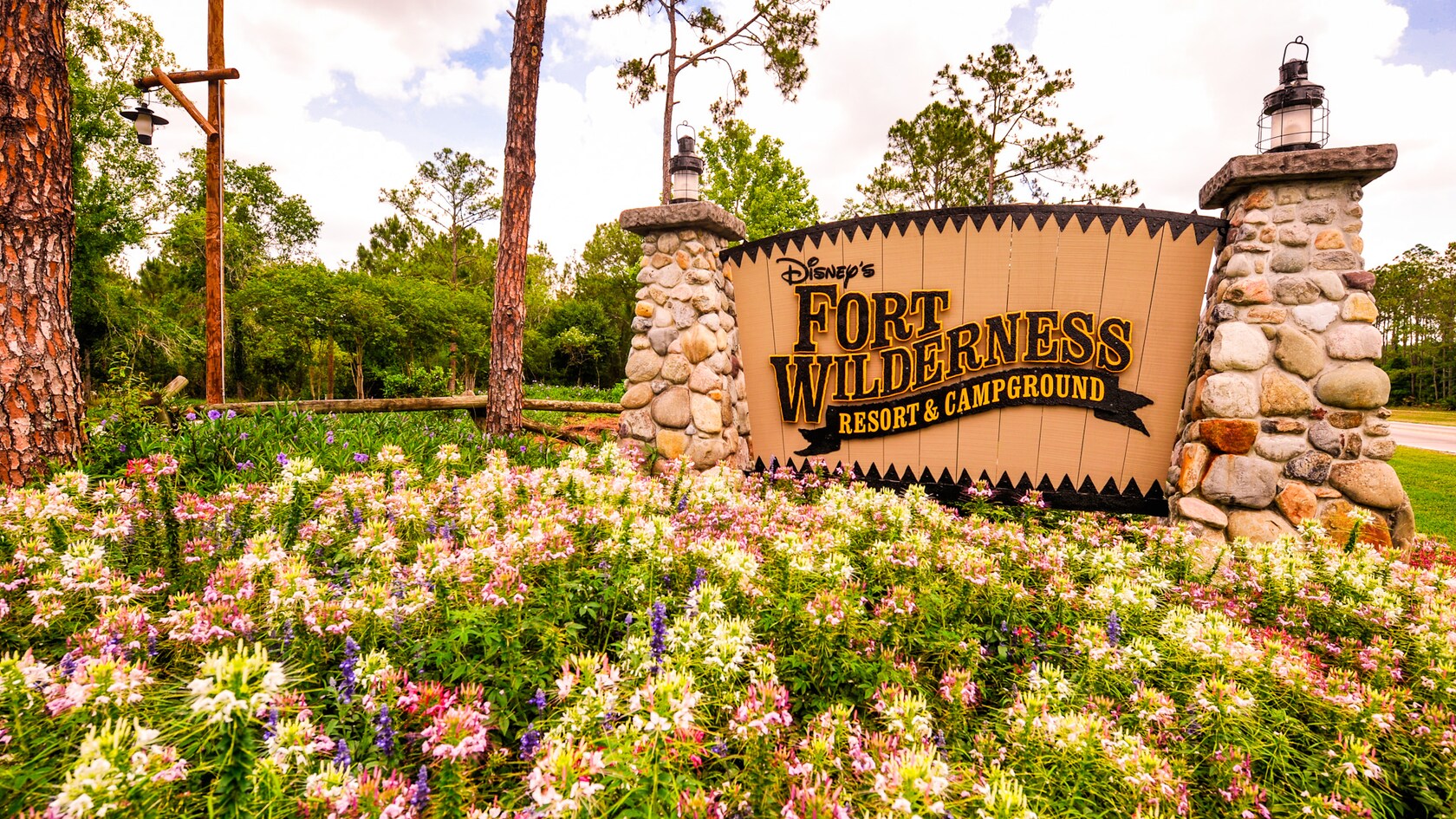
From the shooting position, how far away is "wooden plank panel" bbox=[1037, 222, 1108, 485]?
4254 mm

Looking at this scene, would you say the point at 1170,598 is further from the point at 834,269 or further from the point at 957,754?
the point at 834,269

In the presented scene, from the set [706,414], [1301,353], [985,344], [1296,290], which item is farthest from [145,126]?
[1301,353]

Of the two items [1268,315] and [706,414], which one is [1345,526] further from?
[706,414]

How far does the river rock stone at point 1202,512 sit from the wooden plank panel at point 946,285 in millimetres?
1449

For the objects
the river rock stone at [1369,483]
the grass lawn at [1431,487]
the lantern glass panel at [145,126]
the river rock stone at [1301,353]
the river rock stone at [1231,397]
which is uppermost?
the lantern glass panel at [145,126]

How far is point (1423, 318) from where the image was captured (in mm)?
36156

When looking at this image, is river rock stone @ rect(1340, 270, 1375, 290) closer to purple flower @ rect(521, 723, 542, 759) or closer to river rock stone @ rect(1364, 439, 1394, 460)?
river rock stone @ rect(1364, 439, 1394, 460)

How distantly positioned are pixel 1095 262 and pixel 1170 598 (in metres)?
2.64

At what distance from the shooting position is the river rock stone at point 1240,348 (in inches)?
144

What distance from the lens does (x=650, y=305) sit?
4.89 meters

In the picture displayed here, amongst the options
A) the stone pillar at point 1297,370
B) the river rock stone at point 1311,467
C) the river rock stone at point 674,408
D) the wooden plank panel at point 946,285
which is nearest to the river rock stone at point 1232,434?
the stone pillar at point 1297,370

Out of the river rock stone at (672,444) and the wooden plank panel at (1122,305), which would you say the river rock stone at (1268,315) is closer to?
the wooden plank panel at (1122,305)

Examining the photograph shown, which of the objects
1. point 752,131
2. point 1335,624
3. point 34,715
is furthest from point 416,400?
point 752,131

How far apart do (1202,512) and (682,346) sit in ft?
12.6
